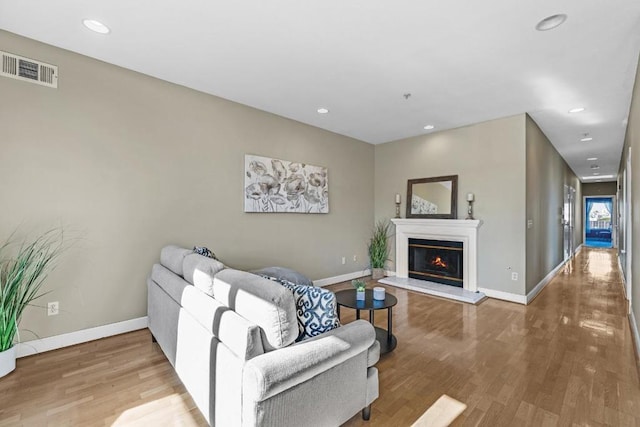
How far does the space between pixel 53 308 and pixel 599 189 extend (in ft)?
52.1

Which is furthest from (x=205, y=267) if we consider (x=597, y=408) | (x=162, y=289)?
(x=597, y=408)

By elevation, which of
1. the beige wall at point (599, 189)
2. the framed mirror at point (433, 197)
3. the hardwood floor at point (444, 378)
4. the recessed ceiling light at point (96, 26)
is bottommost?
the hardwood floor at point (444, 378)

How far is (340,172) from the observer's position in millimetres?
5129

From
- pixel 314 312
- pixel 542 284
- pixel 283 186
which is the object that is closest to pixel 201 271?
pixel 314 312

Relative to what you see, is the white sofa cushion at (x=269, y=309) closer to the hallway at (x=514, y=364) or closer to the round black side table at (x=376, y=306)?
the hallway at (x=514, y=364)

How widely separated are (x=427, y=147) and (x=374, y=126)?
109 cm

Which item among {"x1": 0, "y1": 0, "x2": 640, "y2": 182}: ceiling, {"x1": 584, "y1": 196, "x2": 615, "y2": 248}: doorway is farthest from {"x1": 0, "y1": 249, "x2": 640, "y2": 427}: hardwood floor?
{"x1": 584, "y1": 196, "x2": 615, "y2": 248}: doorway

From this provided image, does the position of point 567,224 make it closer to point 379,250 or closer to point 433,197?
point 433,197

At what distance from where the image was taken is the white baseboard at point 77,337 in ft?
8.05

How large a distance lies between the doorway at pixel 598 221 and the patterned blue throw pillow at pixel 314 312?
14494 millimetres

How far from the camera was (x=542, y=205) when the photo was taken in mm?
4949

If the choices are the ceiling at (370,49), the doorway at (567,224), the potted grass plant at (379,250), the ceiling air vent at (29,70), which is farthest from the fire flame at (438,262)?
the ceiling air vent at (29,70)

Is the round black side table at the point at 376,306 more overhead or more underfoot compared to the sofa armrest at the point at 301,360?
more underfoot

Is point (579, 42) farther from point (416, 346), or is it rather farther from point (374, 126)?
point (416, 346)
